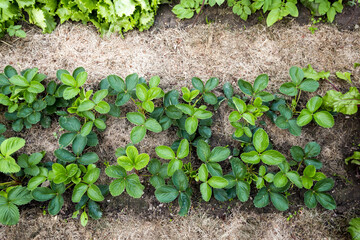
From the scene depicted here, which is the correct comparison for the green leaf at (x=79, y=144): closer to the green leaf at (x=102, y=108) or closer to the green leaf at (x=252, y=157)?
the green leaf at (x=102, y=108)

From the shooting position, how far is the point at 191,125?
1811 millimetres

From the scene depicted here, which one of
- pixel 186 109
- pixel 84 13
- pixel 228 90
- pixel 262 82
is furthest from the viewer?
pixel 84 13

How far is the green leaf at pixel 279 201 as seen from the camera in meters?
1.86

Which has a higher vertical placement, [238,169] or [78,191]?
[238,169]

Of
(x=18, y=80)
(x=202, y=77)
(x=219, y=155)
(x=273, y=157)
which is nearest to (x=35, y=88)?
(x=18, y=80)

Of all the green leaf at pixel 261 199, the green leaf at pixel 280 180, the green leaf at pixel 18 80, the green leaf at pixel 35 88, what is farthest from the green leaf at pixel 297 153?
the green leaf at pixel 18 80

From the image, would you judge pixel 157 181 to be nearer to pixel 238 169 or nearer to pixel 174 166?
pixel 174 166

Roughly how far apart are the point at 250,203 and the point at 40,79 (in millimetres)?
1793

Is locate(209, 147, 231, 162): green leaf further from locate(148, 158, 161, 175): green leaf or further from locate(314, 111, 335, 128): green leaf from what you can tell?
locate(314, 111, 335, 128): green leaf

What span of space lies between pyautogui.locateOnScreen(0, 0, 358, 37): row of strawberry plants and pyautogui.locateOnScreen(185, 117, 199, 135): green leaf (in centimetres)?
90

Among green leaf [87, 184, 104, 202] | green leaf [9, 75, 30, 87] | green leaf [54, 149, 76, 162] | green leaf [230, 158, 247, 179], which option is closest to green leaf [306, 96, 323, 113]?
green leaf [230, 158, 247, 179]

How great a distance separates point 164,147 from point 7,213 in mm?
1073

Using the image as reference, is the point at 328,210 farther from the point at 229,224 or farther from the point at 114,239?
the point at 114,239

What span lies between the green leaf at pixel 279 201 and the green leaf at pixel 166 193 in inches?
26.1
